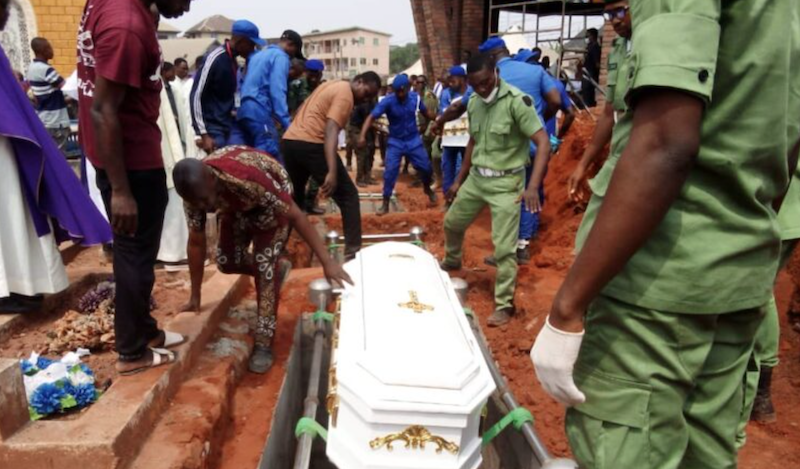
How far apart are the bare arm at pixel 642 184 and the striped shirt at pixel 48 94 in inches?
281

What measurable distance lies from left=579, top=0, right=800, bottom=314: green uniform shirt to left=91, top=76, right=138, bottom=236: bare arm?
5.75ft

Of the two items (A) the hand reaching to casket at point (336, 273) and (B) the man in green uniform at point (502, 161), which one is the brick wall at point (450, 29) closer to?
(B) the man in green uniform at point (502, 161)

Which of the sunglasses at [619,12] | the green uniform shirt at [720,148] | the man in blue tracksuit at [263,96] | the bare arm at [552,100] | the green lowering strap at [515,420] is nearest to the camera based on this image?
the green uniform shirt at [720,148]

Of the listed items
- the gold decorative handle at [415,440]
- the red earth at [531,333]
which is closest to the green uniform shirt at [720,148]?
the gold decorative handle at [415,440]

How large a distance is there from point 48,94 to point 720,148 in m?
7.58

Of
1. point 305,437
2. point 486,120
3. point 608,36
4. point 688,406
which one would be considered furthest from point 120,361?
point 608,36

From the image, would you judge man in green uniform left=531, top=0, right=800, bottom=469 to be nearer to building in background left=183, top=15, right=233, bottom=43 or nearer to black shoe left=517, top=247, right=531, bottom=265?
black shoe left=517, top=247, right=531, bottom=265

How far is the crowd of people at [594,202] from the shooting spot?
3.68ft

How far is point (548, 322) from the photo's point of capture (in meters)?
1.30

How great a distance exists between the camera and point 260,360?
3.21 metres

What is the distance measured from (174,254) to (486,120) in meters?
2.52

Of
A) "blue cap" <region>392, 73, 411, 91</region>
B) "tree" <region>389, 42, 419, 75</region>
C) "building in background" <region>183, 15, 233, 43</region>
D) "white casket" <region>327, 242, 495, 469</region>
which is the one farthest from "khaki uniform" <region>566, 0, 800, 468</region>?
"tree" <region>389, 42, 419, 75</region>

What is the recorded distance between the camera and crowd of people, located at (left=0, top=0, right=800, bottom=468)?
1122 mm

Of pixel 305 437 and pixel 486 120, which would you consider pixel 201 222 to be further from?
pixel 486 120
